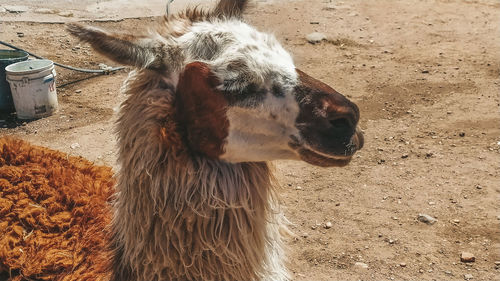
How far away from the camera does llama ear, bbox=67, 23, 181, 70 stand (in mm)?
1854

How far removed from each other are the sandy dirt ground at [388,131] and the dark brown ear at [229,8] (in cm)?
32

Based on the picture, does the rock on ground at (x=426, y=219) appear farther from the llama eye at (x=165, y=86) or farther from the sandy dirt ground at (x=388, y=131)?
the llama eye at (x=165, y=86)

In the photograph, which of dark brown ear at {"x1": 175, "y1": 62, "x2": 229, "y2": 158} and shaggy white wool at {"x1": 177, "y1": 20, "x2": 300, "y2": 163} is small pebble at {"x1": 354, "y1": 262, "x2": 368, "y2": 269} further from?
dark brown ear at {"x1": 175, "y1": 62, "x2": 229, "y2": 158}

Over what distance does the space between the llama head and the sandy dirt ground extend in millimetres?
357

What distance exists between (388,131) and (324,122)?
3.10 meters

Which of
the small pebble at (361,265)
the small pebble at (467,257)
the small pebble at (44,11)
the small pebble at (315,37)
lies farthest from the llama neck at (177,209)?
the small pebble at (44,11)

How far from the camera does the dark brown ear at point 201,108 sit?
6.57 feet

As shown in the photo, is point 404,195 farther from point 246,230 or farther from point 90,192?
point 90,192

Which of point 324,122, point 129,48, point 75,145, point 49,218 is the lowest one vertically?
point 75,145

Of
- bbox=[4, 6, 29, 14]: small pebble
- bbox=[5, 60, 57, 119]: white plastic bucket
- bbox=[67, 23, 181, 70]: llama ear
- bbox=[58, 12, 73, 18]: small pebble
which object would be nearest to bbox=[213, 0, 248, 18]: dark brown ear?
bbox=[67, 23, 181, 70]: llama ear

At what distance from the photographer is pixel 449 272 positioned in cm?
324

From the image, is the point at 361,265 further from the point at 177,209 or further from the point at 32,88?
the point at 32,88

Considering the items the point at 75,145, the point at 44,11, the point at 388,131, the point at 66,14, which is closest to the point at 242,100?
the point at 388,131

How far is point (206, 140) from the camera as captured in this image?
2.04 metres
